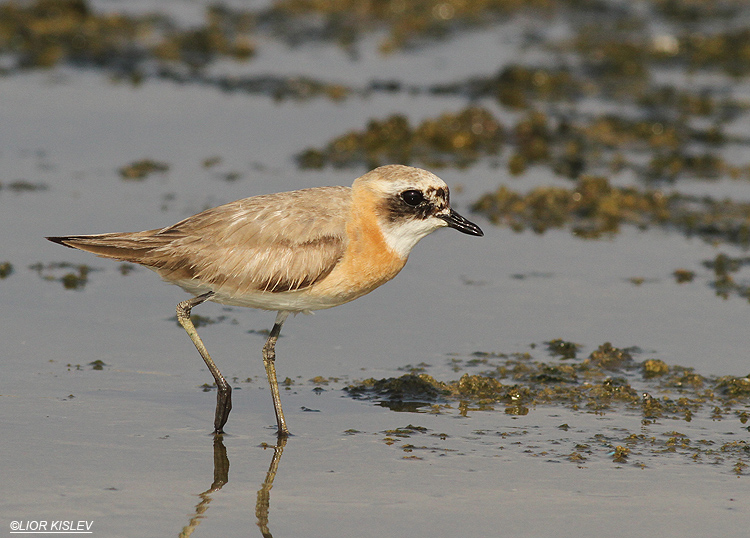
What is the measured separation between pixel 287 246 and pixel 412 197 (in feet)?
3.04

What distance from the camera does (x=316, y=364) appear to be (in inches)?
361

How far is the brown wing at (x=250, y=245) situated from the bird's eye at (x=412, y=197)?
405 mm

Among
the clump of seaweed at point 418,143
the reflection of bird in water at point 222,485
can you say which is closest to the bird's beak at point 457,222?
the reflection of bird in water at point 222,485

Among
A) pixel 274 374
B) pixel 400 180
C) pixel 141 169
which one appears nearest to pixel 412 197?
pixel 400 180

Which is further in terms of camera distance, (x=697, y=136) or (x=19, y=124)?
(x=697, y=136)

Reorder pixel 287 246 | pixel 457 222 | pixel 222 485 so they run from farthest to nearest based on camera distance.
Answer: pixel 457 222, pixel 287 246, pixel 222 485

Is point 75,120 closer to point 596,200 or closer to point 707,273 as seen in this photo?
point 596,200

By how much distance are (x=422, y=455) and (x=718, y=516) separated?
1833mm

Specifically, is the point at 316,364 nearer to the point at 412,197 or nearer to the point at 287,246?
the point at 287,246

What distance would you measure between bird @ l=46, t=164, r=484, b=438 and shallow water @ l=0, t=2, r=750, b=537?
723mm

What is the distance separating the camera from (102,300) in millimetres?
10102

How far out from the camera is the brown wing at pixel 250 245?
313 inches

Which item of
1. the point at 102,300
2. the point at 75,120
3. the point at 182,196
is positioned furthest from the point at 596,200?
the point at 75,120

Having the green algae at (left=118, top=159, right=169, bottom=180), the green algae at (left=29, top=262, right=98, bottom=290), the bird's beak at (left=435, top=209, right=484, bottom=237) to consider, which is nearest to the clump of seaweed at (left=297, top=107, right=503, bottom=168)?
the green algae at (left=118, top=159, right=169, bottom=180)
